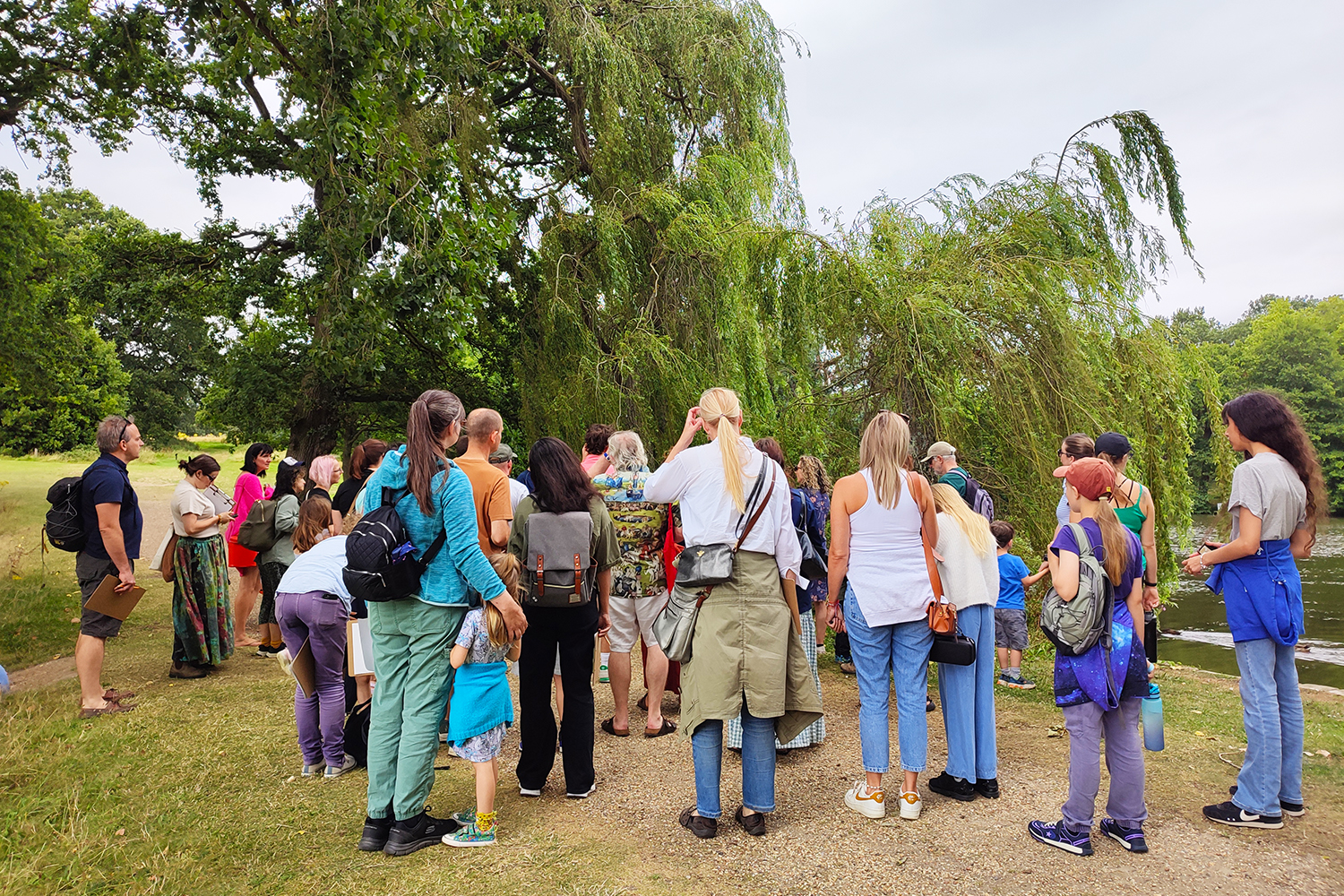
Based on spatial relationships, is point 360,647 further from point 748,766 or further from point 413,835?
point 748,766

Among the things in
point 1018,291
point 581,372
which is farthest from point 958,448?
point 581,372

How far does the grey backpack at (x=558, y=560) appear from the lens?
154 inches

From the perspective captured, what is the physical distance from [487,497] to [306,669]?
165cm

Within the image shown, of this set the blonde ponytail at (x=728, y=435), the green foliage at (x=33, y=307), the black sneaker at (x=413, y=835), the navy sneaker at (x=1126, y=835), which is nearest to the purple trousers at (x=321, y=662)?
the black sneaker at (x=413, y=835)

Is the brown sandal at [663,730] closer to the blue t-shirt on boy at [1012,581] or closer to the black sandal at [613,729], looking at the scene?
the black sandal at [613,729]

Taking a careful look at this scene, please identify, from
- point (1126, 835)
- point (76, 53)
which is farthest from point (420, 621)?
point (76, 53)

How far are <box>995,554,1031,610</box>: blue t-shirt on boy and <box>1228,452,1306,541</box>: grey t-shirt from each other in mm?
2422

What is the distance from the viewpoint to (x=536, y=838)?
3578 mm

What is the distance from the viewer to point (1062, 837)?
11.0ft

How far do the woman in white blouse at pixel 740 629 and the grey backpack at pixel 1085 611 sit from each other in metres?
1.11

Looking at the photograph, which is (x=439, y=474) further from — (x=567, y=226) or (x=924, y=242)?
(x=567, y=226)

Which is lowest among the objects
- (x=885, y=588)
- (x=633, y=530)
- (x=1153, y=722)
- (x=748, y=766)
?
(x=748, y=766)

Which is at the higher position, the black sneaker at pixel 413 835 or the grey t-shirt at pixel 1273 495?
the grey t-shirt at pixel 1273 495

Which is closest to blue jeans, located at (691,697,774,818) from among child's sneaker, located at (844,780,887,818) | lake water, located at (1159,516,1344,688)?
child's sneaker, located at (844,780,887,818)
